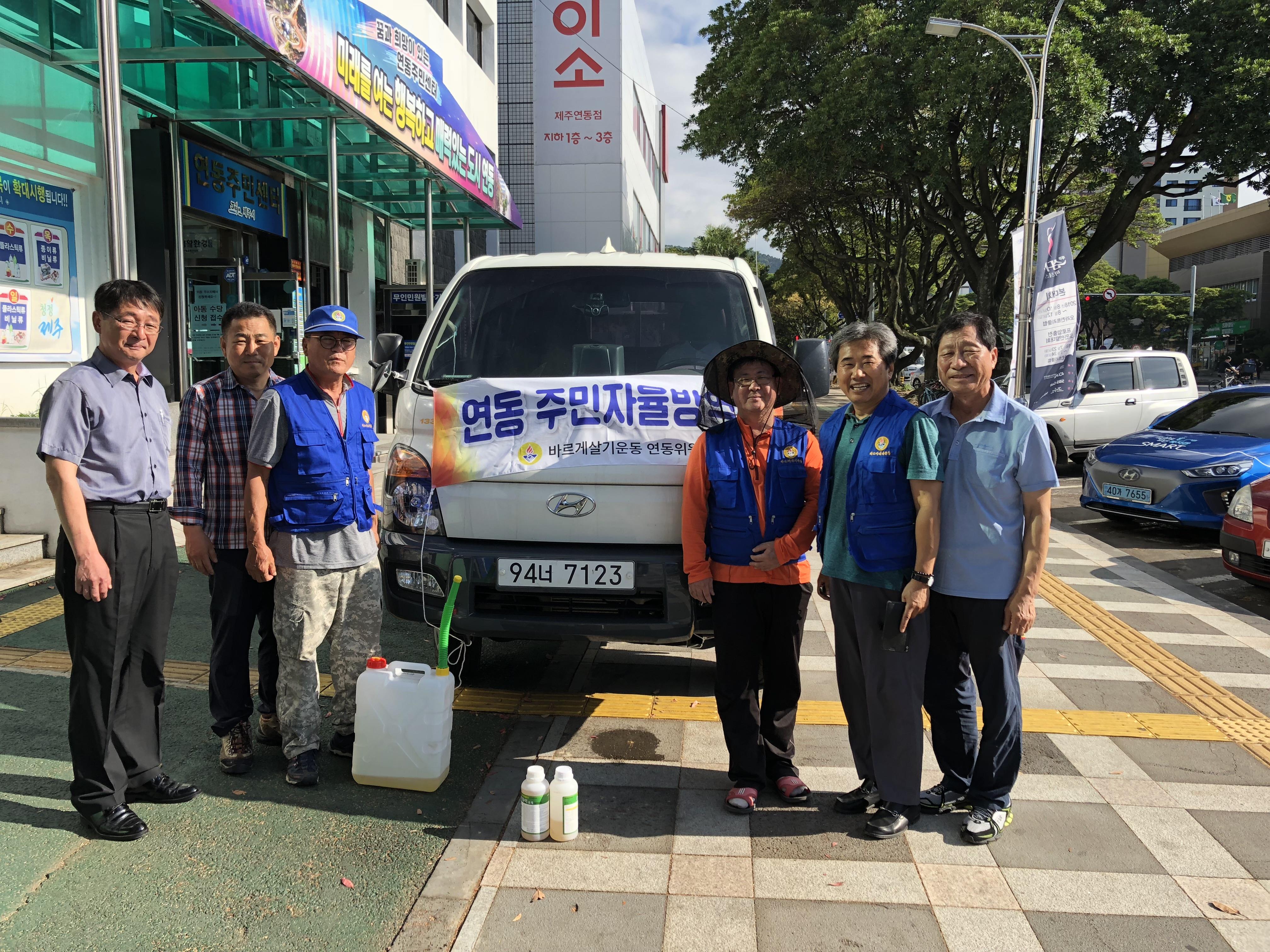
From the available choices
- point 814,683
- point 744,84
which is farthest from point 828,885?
point 744,84

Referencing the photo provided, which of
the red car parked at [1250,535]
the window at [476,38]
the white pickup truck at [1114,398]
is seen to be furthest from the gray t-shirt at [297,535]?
the window at [476,38]

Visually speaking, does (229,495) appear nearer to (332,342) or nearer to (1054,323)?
(332,342)

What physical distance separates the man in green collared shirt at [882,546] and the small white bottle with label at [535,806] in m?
1.10

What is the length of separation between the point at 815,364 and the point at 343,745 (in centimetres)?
260

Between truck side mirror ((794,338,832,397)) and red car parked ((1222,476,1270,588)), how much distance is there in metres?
4.15

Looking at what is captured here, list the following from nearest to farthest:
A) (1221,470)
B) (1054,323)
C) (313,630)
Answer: (313,630)
(1221,470)
(1054,323)

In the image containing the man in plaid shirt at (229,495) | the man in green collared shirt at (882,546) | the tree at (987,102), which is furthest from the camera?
the tree at (987,102)

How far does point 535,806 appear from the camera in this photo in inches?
123

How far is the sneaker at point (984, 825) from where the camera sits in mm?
3176

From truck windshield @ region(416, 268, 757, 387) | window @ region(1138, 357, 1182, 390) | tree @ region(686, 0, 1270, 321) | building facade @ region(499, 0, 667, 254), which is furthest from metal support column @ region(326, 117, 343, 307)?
building facade @ region(499, 0, 667, 254)

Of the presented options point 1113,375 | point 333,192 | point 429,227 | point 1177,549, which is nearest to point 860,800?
point 1177,549

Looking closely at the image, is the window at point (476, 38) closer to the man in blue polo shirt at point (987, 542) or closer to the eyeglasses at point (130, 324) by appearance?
the eyeglasses at point (130, 324)

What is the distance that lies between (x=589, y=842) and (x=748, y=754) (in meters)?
0.65

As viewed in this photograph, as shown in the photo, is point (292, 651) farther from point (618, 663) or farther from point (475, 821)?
point (618, 663)
